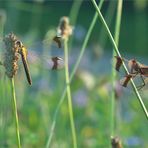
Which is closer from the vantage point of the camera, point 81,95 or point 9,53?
point 9,53

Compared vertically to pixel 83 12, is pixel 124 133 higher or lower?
lower

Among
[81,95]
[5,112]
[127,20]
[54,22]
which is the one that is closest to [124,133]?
[81,95]

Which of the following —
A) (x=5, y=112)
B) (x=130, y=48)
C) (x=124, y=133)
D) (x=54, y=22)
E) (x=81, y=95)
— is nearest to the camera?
(x=5, y=112)

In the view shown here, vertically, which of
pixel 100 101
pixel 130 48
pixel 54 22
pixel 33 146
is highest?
pixel 54 22

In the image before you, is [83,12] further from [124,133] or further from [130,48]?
[124,133]

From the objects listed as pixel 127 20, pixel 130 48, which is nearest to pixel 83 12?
pixel 127 20

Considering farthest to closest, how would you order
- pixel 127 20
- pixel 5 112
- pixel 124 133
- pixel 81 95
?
pixel 127 20 → pixel 81 95 → pixel 124 133 → pixel 5 112
